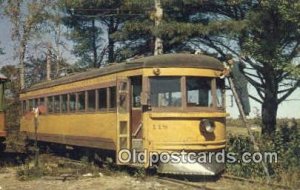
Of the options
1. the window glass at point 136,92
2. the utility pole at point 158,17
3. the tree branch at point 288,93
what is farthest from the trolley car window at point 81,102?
the tree branch at point 288,93

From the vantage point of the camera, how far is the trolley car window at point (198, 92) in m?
13.9

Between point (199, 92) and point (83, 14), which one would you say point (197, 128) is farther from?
point (83, 14)

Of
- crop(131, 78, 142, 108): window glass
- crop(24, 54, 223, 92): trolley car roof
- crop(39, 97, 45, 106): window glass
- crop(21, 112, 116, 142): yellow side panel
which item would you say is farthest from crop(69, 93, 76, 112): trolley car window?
crop(131, 78, 142, 108): window glass

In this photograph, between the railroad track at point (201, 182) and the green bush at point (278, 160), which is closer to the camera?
the railroad track at point (201, 182)

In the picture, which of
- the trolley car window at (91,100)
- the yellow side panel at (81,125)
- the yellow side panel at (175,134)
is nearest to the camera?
the yellow side panel at (175,134)

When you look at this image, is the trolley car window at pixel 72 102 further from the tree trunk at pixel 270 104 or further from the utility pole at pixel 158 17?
the tree trunk at pixel 270 104

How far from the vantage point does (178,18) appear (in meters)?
23.4

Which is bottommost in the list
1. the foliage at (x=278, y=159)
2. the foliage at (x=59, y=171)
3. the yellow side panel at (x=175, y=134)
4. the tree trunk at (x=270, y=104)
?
the foliage at (x=59, y=171)

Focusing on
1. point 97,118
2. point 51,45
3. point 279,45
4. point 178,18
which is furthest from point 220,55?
point 51,45

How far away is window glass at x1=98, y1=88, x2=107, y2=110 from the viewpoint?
15364mm

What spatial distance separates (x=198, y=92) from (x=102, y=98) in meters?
2.81

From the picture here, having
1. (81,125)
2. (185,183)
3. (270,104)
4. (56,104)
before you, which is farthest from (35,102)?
(185,183)

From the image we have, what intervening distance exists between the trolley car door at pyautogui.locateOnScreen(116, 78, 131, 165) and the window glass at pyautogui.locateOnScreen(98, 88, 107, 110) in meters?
0.95

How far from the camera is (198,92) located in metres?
14.0
